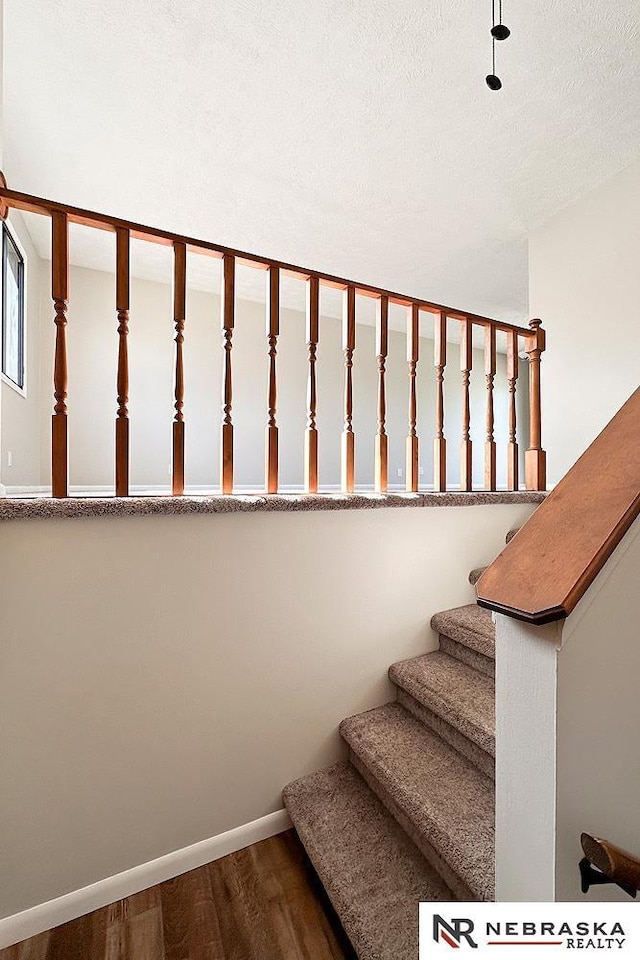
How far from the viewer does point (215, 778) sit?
1.59 metres

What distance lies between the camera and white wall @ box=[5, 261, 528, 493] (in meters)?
4.62

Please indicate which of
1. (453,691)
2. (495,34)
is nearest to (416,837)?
(453,691)

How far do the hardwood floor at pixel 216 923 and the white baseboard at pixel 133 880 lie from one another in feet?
0.06

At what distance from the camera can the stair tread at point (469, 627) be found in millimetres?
1744

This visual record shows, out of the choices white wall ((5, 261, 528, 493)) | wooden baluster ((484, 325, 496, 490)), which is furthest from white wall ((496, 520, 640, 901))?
white wall ((5, 261, 528, 493))

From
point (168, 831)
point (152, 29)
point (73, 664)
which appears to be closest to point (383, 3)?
point (152, 29)

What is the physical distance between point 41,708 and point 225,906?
0.77 m

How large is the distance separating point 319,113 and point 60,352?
2.02 m

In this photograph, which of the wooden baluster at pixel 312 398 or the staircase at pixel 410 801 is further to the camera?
the wooden baluster at pixel 312 398

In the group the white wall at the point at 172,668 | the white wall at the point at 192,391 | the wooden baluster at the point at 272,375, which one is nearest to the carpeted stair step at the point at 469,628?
the white wall at the point at 172,668

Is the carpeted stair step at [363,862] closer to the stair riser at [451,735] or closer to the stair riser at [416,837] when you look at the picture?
the stair riser at [416,837]

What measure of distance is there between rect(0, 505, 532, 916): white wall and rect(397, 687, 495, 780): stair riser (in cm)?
13

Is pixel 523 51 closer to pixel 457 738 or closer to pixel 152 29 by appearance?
pixel 152 29

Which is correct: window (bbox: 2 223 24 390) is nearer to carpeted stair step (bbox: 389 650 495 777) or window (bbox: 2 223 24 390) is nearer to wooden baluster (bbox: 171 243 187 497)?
wooden baluster (bbox: 171 243 187 497)
